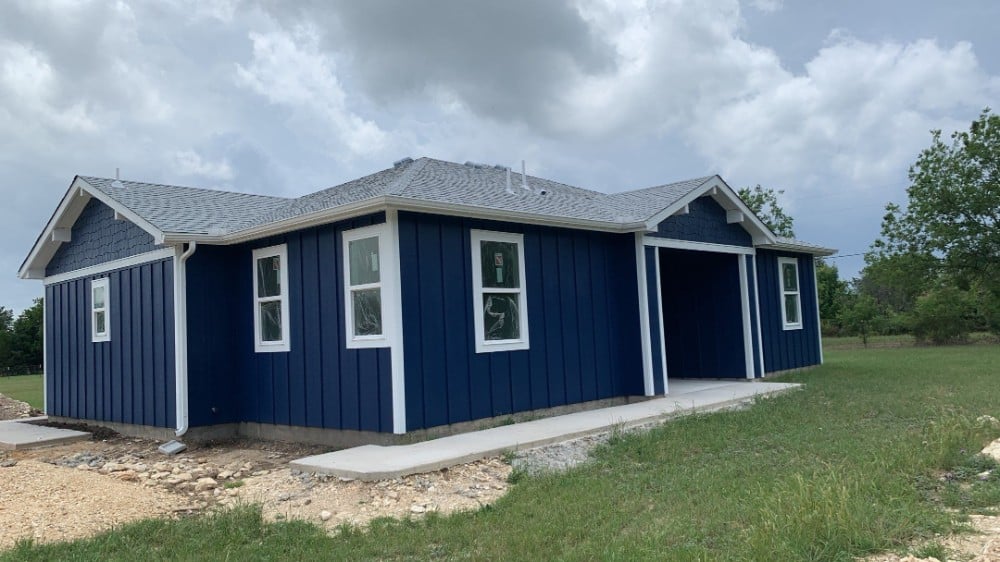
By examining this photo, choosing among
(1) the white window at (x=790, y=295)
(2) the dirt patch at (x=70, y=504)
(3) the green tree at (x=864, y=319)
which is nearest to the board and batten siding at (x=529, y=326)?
(2) the dirt patch at (x=70, y=504)

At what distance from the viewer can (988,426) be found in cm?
720

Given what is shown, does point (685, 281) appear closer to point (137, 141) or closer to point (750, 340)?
point (750, 340)

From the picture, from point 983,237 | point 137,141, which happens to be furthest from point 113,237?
point 983,237

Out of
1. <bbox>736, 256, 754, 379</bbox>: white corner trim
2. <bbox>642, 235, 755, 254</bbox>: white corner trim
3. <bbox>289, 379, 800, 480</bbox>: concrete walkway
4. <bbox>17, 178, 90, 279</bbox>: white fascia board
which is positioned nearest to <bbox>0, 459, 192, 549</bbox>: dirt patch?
<bbox>289, 379, 800, 480</bbox>: concrete walkway

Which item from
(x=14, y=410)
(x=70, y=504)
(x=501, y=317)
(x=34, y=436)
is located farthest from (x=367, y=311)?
(x=14, y=410)

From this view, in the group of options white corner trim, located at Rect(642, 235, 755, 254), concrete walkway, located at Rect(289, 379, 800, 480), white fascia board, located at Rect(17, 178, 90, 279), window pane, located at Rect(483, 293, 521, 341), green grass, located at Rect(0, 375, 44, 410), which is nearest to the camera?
concrete walkway, located at Rect(289, 379, 800, 480)

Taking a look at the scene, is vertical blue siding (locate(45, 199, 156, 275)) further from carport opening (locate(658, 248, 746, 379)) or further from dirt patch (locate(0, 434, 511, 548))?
carport opening (locate(658, 248, 746, 379))

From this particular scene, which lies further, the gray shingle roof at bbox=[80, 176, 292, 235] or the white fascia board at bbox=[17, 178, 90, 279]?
the white fascia board at bbox=[17, 178, 90, 279]

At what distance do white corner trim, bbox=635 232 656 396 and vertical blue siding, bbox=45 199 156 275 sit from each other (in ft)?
22.6

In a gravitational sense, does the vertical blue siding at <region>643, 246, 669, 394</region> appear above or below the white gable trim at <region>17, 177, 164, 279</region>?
below

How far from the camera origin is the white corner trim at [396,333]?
25.7 ft

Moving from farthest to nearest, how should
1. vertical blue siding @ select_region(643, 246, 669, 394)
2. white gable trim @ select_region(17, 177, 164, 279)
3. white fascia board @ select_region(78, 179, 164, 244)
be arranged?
white gable trim @ select_region(17, 177, 164, 279)
vertical blue siding @ select_region(643, 246, 669, 394)
white fascia board @ select_region(78, 179, 164, 244)

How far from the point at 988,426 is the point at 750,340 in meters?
6.09

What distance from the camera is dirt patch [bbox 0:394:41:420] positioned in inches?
581
